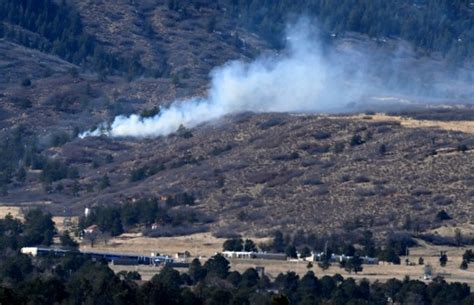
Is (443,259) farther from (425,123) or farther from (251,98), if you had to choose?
(251,98)

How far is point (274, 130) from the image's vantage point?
153m

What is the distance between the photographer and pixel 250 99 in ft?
541

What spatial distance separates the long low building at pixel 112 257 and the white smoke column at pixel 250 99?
46377 millimetres

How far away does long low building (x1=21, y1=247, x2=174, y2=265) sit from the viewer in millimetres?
110875

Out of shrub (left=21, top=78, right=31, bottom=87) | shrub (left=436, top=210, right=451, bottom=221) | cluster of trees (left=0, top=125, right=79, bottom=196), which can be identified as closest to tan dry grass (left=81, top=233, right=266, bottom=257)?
shrub (left=436, top=210, right=451, bottom=221)

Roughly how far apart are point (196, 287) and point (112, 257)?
63.0 feet

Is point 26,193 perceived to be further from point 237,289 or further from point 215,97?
point 237,289

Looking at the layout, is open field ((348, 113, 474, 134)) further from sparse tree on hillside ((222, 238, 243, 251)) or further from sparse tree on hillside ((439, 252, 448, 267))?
sparse tree on hillside ((439, 252, 448, 267))

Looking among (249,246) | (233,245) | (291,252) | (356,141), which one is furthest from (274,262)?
(356,141)

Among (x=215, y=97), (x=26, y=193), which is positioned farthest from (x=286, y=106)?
(x=26, y=193)

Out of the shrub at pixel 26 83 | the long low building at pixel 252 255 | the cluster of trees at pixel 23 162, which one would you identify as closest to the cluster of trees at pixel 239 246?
the long low building at pixel 252 255

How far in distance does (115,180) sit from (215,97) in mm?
22701

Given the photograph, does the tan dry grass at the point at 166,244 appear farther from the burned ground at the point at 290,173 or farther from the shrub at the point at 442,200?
the shrub at the point at 442,200

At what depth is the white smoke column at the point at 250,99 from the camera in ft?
536
